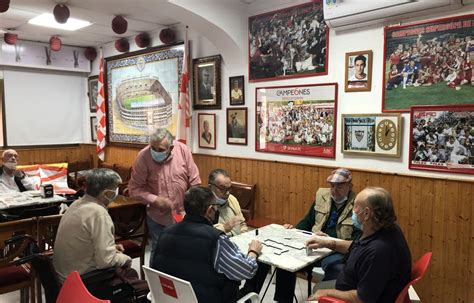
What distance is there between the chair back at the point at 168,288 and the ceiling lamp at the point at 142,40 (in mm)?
4335

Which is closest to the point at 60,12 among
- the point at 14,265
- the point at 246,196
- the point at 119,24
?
the point at 119,24

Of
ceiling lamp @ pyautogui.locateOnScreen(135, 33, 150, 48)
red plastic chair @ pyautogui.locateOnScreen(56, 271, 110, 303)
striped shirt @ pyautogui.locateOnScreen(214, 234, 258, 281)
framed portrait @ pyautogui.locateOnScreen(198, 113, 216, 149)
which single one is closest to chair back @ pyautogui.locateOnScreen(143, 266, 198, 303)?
striped shirt @ pyautogui.locateOnScreen(214, 234, 258, 281)

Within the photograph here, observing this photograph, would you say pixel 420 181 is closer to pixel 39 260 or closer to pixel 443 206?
pixel 443 206

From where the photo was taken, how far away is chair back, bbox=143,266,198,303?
174 cm

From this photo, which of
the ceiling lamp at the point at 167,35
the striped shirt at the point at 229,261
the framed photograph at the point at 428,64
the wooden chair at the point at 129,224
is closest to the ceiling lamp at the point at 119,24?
the ceiling lamp at the point at 167,35

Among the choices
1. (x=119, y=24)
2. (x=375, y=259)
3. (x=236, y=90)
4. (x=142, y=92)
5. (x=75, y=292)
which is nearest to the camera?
(x=75, y=292)

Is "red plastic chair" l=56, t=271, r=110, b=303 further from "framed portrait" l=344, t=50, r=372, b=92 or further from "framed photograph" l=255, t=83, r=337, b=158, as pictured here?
"framed portrait" l=344, t=50, r=372, b=92

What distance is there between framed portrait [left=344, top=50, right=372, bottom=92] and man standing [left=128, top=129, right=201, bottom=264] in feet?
5.71

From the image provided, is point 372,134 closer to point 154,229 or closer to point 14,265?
point 154,229

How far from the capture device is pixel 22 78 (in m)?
6.57

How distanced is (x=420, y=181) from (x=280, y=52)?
1.93 metres

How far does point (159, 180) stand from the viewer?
10.9ft

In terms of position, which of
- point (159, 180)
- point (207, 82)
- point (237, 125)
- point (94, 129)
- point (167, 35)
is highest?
point (167, 35)

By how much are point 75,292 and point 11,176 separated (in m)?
3.05
